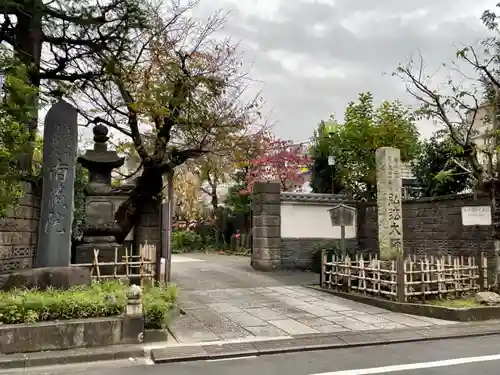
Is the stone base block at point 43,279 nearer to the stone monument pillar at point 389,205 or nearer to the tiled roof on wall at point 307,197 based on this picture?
the stone monument pillar at point 389,205

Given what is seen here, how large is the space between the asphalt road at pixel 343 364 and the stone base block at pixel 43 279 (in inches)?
83.6

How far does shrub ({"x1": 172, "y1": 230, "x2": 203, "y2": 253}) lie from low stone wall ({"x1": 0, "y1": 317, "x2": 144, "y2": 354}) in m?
19.9

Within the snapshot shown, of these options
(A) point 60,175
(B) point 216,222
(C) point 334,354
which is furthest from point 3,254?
(B) point 216,222

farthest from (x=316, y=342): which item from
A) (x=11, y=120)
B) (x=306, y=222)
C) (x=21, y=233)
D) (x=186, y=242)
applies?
→ (x=186, y=242)

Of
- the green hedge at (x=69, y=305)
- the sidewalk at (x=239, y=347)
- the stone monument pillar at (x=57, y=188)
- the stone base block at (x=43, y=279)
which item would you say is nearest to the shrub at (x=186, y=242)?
the stone monument pillar at (x=57, y=188)

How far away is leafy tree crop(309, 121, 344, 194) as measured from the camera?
67.1ft

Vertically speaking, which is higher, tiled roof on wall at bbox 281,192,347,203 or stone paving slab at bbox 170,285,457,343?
tiled roof on wall at bbox 281,192,347,203

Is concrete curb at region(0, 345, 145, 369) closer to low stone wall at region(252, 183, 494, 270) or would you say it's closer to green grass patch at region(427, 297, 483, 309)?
green grass patch at region(427, 297, 483, 309)

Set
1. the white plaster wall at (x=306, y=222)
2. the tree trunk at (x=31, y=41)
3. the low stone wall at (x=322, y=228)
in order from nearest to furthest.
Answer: the tree trunk at (x=31, y=41) → the low stone wall at (x=322, y=228) → the white plaster wall at (x=306, y=222)

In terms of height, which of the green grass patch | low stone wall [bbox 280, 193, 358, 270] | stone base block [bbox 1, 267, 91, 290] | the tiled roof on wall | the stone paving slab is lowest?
the stone paving slab

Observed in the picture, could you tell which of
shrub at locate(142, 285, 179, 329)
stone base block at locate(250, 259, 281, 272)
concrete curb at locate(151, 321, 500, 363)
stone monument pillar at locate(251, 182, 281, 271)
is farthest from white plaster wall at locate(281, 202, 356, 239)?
shrub at locate(142, 285, 179, 329)

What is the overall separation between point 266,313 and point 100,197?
5.85 metres

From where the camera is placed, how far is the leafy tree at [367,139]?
690 inches

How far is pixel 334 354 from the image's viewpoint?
21.2 ft
